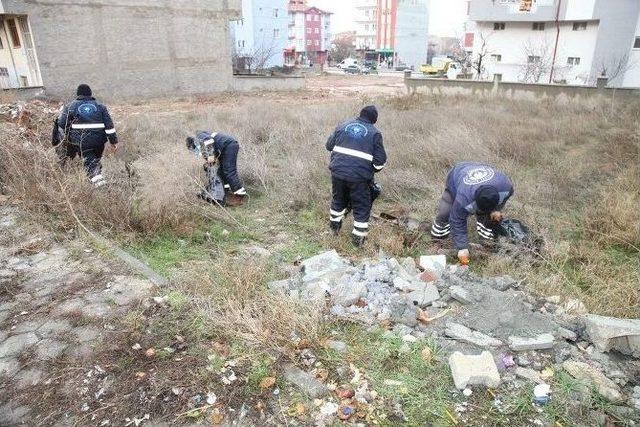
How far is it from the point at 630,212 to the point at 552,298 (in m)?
2.39

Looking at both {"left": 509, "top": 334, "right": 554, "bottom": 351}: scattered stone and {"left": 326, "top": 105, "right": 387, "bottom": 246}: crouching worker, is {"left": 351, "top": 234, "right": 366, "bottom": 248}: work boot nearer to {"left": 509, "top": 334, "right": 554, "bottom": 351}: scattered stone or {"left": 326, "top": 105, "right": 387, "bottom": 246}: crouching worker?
{"left": 326, "top": 105, "right": 387, "bottom": 246}: crouching worker

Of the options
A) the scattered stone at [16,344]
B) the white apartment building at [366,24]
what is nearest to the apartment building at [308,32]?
the white apartment building at [366,24]

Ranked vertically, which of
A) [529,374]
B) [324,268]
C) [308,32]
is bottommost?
[529,374]

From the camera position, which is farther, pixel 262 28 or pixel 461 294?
pixel 262 28

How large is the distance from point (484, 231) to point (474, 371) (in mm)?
2492

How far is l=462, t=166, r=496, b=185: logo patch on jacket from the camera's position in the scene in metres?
4.25

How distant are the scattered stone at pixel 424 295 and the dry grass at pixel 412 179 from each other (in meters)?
1.05

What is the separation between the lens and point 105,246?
417cm

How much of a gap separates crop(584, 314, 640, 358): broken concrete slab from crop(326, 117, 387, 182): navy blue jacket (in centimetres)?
247

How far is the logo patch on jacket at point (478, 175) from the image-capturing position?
425 cm

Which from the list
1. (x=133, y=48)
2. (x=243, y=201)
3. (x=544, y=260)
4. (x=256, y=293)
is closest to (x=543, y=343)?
(x=544, y=260)

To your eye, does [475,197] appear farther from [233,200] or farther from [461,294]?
[233,200]

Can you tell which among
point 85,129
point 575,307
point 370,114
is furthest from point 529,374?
point 85,129

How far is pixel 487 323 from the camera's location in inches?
120
